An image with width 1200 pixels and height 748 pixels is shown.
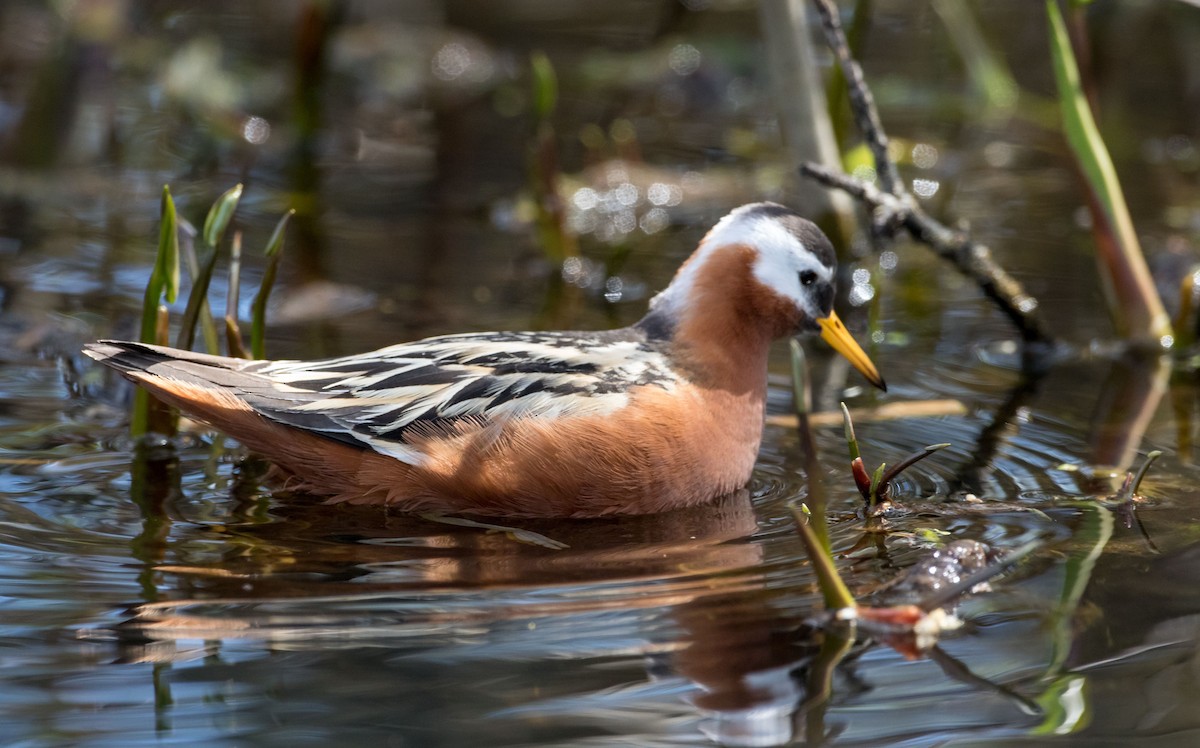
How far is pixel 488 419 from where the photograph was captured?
5426 mm

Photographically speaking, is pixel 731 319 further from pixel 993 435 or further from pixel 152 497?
pixel 152 497

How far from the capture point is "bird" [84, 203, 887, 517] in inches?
212

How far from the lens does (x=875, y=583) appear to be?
4633 millimetres

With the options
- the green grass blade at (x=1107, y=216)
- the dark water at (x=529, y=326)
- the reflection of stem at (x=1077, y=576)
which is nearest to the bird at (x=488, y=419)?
the dark water at (x=529, y=326)

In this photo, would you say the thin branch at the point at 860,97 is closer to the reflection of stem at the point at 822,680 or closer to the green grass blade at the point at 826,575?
the green grass blade at the point at 826,575

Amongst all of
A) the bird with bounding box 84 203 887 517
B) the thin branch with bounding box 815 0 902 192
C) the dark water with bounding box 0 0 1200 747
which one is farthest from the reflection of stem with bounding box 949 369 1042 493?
the thin branch with bounding box 815 0 902 192

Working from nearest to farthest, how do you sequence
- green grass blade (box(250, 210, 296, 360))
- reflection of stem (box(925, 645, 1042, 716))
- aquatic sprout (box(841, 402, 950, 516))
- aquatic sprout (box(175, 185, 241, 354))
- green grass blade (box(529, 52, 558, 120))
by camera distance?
reflection of stem (box(925, 645, 1042, 716)) < aquatic sprout (box(841, 402, 950, 516)) < aquatic sprout (box(175, 185, 241, 354)) < green grass blade (box(250, 210, 296, 360)) < green grass blade (box(529, 52, 558, 120))

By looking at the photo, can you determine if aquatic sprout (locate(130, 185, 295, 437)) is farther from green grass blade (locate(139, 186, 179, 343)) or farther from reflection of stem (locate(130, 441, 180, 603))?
reflection of stem (locate(130, 441, 180, 603))

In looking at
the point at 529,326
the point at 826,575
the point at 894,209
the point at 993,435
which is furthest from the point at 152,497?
the point at 894,209

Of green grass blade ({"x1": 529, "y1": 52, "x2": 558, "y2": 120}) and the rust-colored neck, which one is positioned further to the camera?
green grass blade ({"x1": 529, "y1": 52, "x2": 558, "y2": 120})

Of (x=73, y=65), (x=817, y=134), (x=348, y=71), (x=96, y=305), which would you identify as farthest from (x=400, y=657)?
(x=348, y=71)

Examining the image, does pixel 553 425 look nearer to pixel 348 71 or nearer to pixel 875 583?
pixel 875 583

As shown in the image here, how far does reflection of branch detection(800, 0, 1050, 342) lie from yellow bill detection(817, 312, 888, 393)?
2.81 feet

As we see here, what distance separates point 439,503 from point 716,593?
134cm
